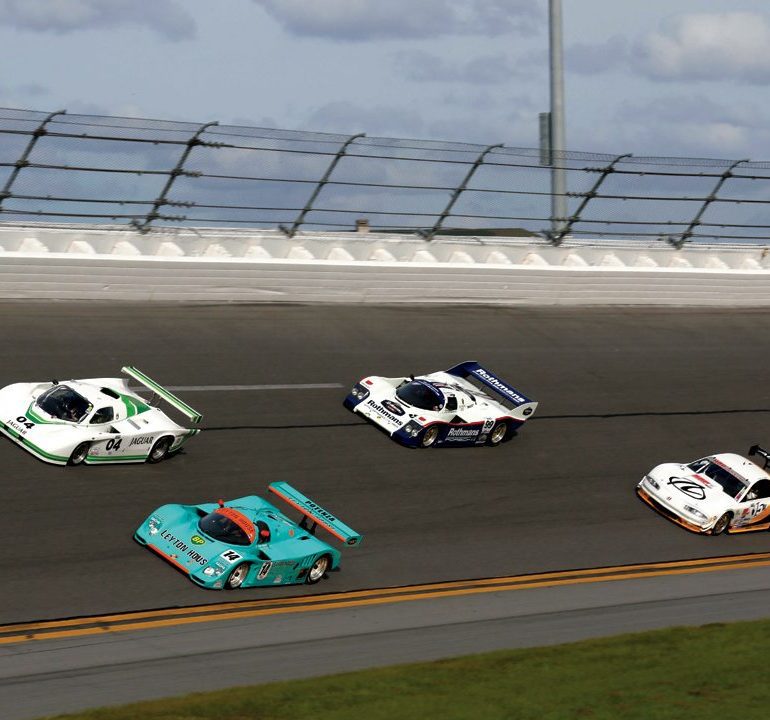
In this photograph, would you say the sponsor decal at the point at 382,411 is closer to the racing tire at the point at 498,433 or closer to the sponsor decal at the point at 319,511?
the racing tire at the point at 498,433

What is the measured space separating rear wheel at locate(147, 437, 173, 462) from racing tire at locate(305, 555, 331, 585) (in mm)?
3690

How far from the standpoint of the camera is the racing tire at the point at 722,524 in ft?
66.0

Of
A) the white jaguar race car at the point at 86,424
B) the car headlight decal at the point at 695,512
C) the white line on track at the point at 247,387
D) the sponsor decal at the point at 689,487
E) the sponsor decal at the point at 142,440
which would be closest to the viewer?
the white jaguar race car at the point at 86,424

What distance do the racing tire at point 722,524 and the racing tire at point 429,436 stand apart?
4.73m

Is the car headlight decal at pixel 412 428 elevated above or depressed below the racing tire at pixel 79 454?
below

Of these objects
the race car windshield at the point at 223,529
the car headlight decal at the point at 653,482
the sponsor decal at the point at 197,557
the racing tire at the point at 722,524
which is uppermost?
the race car windshield at the point at 223,529

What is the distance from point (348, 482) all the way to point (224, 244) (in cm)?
988

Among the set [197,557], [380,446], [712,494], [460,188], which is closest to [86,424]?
[197,557]

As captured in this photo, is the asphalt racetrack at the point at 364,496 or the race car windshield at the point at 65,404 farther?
the race car windshield at the point at 65,404

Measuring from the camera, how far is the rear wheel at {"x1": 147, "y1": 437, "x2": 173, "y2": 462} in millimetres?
18438

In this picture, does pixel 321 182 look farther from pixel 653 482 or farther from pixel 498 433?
pixel 653 482

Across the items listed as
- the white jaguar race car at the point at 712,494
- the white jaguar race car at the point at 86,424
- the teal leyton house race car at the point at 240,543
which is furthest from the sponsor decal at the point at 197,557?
the white jaguar race car at the point at 712,494

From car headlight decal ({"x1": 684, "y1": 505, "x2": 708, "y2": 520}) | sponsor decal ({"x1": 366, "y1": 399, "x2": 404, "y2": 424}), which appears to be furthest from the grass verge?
sponsor decal ({"x1": 366, "y1": 399, "x2": 404, "y2": 424})

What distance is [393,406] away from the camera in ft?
69.5
